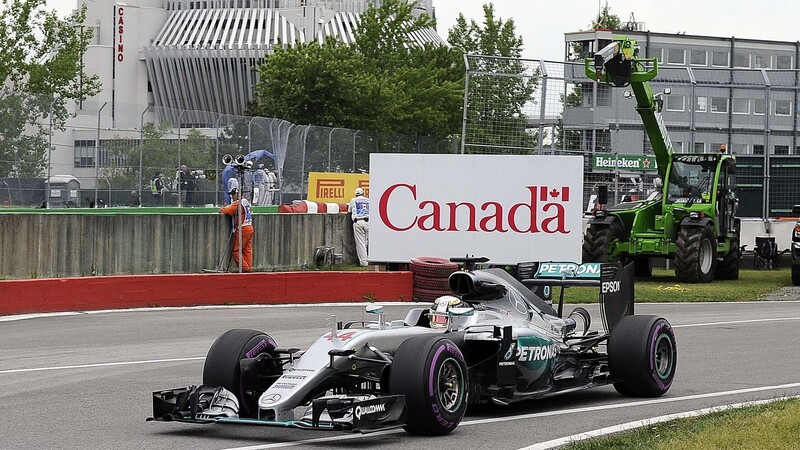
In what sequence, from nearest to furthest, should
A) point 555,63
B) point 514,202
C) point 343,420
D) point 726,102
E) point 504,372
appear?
point 343,420
point 504,372
point 514,202
point 555,63
point 726,102

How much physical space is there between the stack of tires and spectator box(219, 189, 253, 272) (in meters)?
3.31

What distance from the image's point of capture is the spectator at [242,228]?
79.4 ft

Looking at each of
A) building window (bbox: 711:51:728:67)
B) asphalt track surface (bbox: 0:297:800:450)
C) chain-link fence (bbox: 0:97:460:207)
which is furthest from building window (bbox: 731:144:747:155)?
building window (bbox: 711:51:728:67)

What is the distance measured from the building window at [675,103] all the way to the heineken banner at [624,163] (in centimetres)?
417

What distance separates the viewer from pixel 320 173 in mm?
33938

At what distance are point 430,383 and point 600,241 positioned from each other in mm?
19703

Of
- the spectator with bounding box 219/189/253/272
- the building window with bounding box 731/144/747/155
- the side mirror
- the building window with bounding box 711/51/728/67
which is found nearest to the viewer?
the side mirror

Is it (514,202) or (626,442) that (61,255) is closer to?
(514,202)

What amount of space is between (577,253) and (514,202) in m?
1.57

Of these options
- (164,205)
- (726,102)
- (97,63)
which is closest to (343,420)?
(164,205)

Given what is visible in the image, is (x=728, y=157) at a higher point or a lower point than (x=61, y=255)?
higher

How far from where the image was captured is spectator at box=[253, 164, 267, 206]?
1228 inches

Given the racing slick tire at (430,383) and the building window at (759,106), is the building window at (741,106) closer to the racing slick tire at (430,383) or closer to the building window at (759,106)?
the building window at (759,106)

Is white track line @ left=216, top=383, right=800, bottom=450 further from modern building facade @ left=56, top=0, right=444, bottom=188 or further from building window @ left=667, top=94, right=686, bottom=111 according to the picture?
modern building facade @ left=56, top=0, right=444, bottom=188
